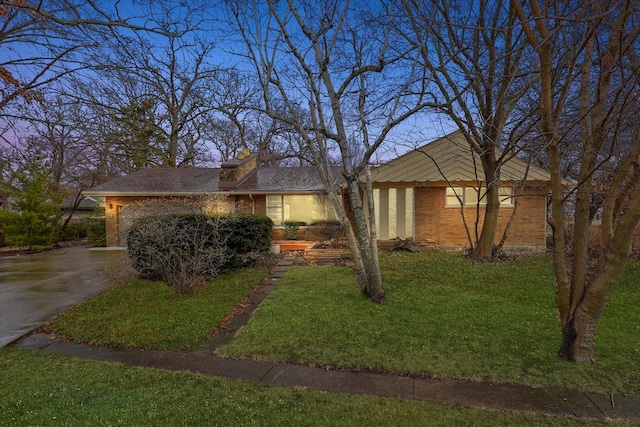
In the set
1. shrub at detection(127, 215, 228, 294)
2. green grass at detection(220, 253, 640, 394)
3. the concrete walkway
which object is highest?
shrub at detection(127, 215, 228, 294)

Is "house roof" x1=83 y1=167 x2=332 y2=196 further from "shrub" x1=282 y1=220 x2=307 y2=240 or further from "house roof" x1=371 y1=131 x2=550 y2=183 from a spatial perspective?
"house roof" x1=371 y1=131 x2=550 y2=183

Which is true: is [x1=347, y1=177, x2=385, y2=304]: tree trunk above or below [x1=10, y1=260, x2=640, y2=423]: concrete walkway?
above

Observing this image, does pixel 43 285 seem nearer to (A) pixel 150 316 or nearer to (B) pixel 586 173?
(A) pixel 150 316

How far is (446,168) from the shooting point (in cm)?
1290

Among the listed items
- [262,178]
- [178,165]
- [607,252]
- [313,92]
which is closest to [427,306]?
[607,252]

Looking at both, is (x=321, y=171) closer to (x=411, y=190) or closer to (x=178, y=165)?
(x=411, y=190)

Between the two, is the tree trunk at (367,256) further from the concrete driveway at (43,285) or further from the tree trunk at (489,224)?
the concrete driveway at (43,285)

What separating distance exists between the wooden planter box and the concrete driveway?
209 inches

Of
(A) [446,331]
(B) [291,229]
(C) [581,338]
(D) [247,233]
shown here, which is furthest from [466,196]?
(C) [581,338]

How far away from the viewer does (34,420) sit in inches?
119

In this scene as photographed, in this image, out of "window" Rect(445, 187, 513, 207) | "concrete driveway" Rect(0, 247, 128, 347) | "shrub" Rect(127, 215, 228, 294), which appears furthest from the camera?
"window" Rect(445, 187, 513, 207)

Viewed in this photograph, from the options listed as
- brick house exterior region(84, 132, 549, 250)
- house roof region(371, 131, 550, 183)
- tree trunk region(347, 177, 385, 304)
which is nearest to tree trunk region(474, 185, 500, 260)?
brick house exterior region(84, 132, 549, 250)

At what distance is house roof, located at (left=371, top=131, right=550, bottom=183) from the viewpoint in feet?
41.1

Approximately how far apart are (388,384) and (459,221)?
10.3m
